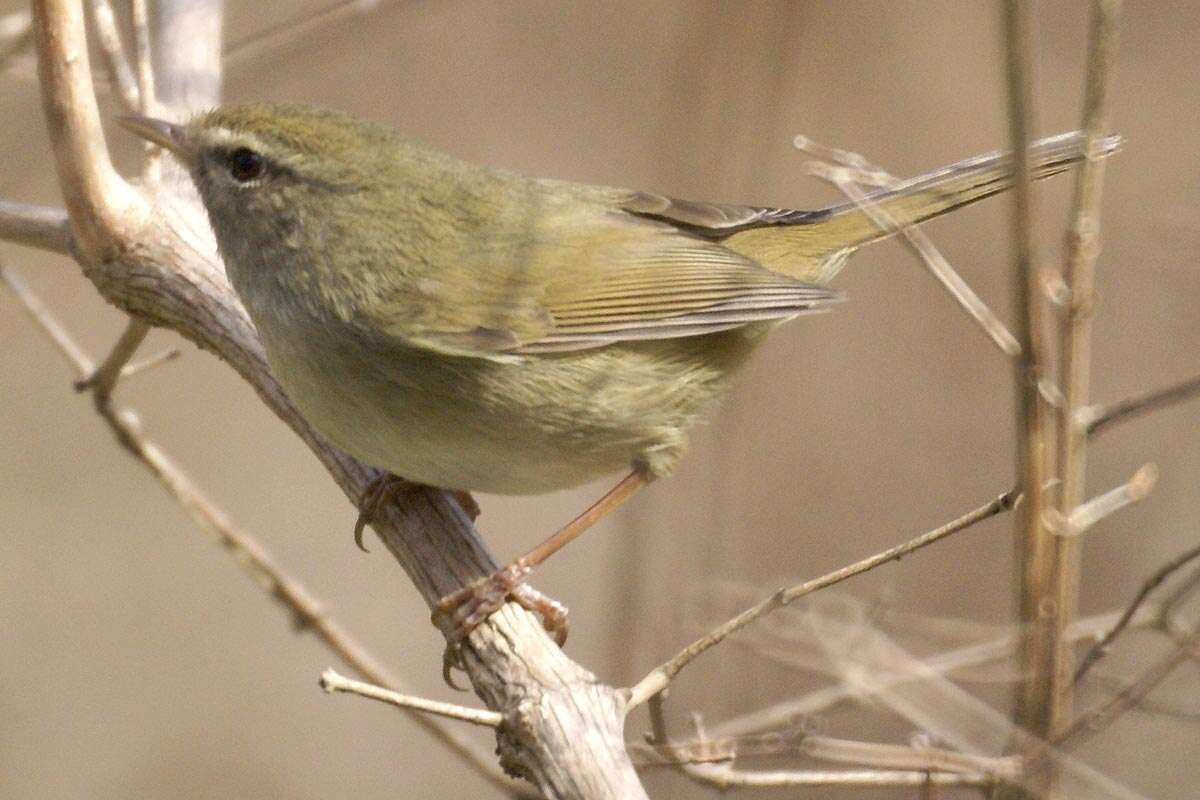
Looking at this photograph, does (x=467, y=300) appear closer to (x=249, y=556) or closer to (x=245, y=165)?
(x=245, y=165)

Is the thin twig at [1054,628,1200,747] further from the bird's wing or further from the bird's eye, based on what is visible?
the bird's eye

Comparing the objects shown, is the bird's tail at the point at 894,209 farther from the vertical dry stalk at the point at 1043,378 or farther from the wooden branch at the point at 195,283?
the wooden branch at the point at 195,283

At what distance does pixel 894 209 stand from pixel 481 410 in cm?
127

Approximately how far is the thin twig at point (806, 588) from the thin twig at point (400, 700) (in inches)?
11.1

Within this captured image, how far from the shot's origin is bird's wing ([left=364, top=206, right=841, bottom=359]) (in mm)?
3391

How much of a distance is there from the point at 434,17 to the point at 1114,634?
269 inches

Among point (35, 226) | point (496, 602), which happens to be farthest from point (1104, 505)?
point (35, 226)

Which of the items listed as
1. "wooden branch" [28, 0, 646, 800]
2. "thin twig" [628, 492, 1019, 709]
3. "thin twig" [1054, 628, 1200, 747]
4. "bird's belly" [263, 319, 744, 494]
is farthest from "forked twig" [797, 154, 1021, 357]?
"wooden branch" [28, 0, 646, 800]

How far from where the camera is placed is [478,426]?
3275 millimetres

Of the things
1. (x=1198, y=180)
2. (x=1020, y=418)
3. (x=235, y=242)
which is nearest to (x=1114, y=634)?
(x=1020, y=418)

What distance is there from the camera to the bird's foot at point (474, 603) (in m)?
3.07

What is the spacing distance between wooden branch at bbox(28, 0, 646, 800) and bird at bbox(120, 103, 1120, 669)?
3.5 inches

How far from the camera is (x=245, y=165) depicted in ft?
11.3

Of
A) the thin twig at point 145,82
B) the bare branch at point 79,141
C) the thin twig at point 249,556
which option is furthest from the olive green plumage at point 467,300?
the thin twig at point 249,556
